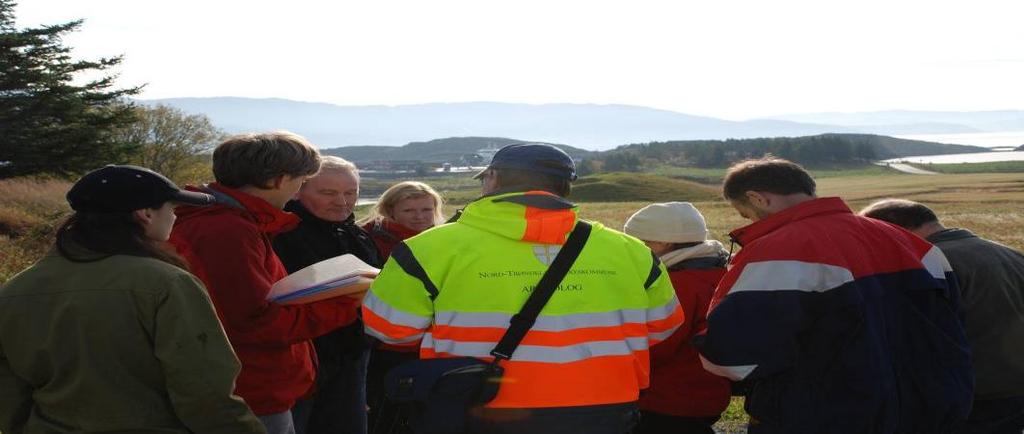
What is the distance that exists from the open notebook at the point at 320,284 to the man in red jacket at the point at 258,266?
56 millimetres

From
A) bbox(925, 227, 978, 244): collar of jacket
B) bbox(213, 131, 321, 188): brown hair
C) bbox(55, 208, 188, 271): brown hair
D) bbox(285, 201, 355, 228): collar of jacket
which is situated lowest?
bbox(285, 201, 355, 228): collar of jacket

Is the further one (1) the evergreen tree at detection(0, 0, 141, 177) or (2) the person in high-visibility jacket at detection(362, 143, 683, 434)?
(1) the evergreen tree at detection(0, 0, 141, 177)

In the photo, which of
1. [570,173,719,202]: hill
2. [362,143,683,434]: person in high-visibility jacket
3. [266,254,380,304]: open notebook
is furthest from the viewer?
[570,173,719,202]: hill

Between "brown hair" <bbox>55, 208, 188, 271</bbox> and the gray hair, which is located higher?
the gray hair

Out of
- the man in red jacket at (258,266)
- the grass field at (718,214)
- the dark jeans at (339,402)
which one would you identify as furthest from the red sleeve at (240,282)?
the grass field at (718,214)

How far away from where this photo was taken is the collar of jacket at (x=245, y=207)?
3492 millimetres

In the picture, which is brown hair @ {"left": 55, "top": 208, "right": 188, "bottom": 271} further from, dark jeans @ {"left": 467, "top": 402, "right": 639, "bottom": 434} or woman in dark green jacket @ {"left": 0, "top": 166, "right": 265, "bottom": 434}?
dark jeans @ {"left": 467, "top": 402, "right": 639, "bottom": 434}

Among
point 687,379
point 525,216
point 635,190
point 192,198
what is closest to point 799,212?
point 687,379

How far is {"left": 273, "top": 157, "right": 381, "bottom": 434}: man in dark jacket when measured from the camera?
4531 millimetres

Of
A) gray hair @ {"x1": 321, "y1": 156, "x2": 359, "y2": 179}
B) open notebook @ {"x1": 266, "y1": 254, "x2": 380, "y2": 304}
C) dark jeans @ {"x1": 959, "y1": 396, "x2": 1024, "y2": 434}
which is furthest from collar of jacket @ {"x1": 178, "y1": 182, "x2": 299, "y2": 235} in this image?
dark jeans @ {"x1": 959, "y1": 396, "x2": 1024, "y2": 434}

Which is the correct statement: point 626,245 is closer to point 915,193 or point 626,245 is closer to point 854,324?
point 854,324

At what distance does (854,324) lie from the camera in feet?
10.5

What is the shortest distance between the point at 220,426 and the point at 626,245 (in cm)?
171

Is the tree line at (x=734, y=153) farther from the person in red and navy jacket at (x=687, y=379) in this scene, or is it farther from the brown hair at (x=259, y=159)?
the brown hair at (x=259, y=159)
